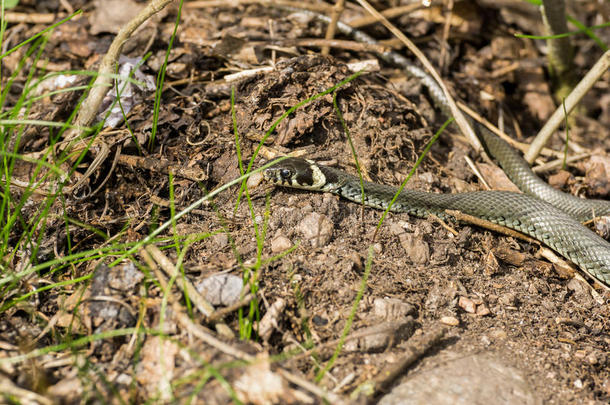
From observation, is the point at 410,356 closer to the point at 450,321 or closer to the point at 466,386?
the point at 466,386

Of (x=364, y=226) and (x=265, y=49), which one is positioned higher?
(x=265, y=49)

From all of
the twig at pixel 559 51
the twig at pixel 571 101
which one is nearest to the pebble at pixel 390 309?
the twig at pixel 571 101

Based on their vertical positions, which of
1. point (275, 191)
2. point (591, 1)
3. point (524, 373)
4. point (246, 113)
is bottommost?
point (524, 373)

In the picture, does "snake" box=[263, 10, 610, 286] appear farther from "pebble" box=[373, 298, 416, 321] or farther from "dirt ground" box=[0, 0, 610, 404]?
"pebble" box=[373, 298, 416, 321]

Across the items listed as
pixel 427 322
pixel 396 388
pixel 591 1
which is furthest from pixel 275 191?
pixel 591 1

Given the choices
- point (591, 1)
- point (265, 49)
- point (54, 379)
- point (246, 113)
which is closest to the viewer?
point (54, 379)

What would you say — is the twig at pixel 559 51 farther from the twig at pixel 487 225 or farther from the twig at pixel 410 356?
the twig at pixel 410 356

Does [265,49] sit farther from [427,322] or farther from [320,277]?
[427,322]
